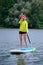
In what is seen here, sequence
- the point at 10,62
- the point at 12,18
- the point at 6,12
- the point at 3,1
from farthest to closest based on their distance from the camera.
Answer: the point at 3,1 < the point at 6,12 < the point at 12,18 < the point at 10,62

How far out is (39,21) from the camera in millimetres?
61844

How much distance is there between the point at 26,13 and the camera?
59.6m

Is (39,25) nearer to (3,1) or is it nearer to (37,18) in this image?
(37,18)

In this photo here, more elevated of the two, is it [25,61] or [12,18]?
[25,61]

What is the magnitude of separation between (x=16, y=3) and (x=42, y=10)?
4.83 meters

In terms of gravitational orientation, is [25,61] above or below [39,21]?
above

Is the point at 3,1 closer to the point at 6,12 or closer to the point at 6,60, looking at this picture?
the point at 6,12

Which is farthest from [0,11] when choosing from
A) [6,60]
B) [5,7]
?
[6,60]

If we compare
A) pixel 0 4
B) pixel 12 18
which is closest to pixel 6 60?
pixel 12 18

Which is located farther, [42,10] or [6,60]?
[42,10]

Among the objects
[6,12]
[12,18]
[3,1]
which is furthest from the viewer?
[3,1]

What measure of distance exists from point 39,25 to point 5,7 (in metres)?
8.92

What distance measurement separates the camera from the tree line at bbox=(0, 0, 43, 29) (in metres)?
58.9

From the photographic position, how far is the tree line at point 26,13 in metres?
58.9
